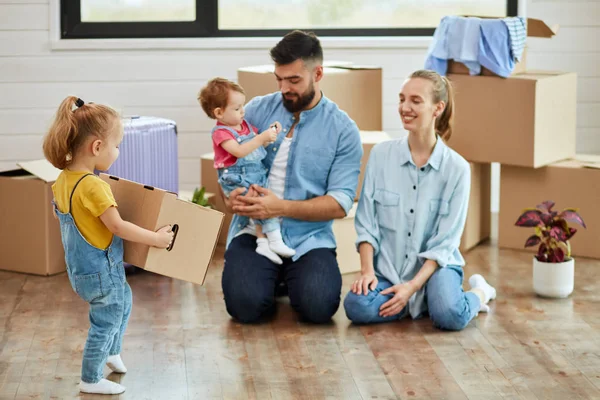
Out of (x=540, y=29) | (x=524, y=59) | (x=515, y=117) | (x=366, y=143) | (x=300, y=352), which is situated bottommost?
(x=300, y=352)

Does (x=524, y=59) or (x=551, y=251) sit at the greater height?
(x=524, y=59)

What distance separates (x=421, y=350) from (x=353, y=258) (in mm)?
1016

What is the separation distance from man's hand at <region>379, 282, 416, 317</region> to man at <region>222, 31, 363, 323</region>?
17 cm

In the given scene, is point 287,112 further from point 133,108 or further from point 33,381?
point 133,108

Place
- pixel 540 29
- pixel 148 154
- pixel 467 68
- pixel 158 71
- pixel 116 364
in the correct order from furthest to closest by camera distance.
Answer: pixel 158 71
pixel 540 29
pixel 467 68
pixel 148 154
pixel 116 364

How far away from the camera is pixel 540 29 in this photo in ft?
13.9

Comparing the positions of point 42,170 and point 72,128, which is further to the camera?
point 42,170

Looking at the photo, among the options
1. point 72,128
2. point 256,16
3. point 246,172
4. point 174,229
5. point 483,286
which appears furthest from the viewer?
point 256,16

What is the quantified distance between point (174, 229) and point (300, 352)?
64 centimetres

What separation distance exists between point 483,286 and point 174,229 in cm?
136

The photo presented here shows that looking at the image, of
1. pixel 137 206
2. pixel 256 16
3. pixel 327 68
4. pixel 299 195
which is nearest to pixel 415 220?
pixel 299 195

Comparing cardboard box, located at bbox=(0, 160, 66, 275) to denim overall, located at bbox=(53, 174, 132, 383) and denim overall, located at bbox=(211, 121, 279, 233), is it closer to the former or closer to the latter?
denim overall, located at bbox=(211, 121, 279, 233)

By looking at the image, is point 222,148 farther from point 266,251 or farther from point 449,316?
point 449,316

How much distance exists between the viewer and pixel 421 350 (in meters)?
2.98
